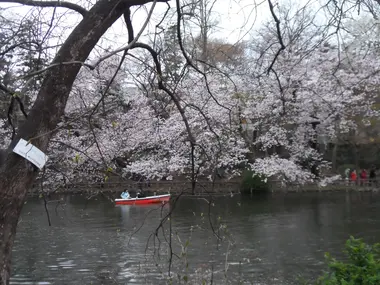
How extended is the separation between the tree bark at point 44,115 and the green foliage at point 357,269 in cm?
272

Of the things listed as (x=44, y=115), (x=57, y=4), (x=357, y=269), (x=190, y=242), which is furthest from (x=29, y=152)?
(x=190, y=242)

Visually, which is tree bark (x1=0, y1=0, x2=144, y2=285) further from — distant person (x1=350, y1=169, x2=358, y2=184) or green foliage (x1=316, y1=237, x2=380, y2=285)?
distant person (x1=350, y1=169, x2=358, y2=184)

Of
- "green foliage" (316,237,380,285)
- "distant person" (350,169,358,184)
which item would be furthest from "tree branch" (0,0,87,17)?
"distant person" (350,169,358,184)

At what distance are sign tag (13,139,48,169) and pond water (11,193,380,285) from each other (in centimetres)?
206

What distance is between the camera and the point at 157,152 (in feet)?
79.9

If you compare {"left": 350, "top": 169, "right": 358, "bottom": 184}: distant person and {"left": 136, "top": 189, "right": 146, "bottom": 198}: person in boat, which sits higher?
{"left": 350, "top": 169, "right": 358, "bottom": 184}: distant person

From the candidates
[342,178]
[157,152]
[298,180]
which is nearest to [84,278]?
[157,152]

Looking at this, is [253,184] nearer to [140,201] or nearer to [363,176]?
[140,201]

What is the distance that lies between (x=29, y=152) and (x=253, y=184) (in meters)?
23.9

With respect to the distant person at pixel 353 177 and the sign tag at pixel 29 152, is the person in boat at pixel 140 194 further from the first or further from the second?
the sign tag at pixel 29 152

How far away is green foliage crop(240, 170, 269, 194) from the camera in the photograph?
2614 cm

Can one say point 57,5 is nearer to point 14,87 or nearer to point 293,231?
point 14,87

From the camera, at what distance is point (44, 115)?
9.85ft

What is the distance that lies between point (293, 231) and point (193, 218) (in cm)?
427
